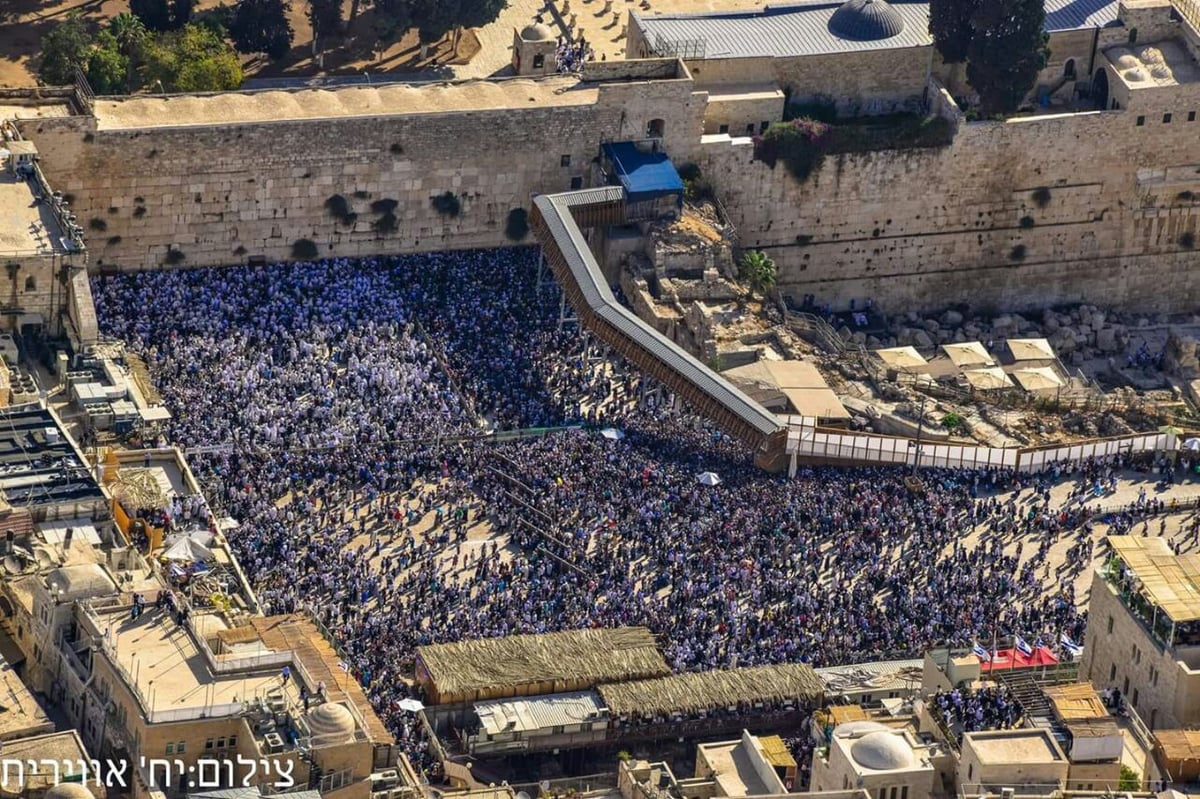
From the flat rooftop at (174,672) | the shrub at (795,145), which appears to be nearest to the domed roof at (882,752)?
the flat rooftop at (174,672)

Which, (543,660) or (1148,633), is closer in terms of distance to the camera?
(1148,633)

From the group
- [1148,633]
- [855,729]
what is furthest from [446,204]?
[1148,633]

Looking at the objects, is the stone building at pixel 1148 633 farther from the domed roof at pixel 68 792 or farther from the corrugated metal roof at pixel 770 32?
the corrugated metal roof at pixel 770 32

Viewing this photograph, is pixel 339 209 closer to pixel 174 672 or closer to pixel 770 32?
pixel 770 32

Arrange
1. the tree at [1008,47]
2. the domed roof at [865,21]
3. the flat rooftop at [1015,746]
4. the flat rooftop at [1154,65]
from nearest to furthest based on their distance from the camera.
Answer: the flat rooftop at [1015,746] → the tree at [1008,47] → the domed roof at [865,21] → the flat rooftop at [1154,65]

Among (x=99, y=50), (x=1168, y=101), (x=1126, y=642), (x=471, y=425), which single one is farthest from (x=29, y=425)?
(x=1168, y=101)

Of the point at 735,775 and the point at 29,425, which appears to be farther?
the point at 29,425

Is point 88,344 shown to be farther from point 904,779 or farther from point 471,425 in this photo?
point 904,779
